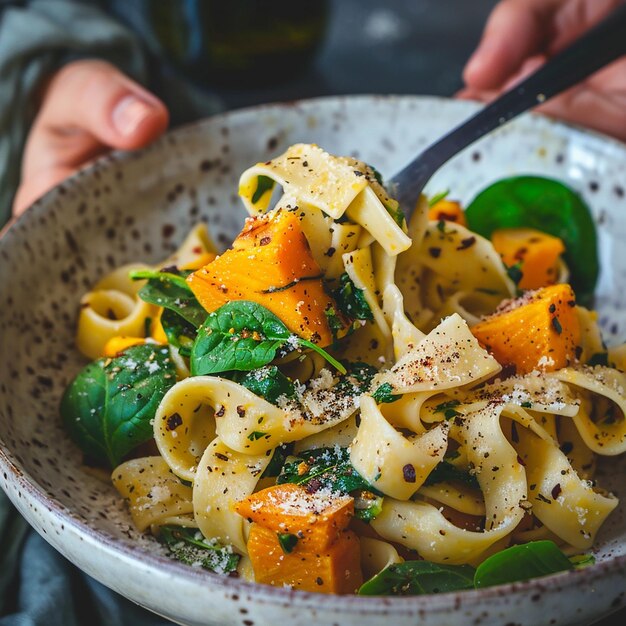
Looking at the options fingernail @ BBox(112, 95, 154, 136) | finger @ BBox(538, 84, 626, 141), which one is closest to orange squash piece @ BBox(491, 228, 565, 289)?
finger @ BBox(538, 84, 626, 141)

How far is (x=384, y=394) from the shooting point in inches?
93.8

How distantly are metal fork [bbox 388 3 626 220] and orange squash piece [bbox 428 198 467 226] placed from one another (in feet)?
0.66

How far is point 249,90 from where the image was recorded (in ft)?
17.5

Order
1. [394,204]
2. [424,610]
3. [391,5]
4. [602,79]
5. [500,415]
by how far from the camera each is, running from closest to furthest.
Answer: [424,610]
[500,415]
[394,204]
[602,79]
[391,5]

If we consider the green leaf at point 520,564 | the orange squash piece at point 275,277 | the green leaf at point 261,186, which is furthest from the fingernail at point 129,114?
the green leaf at point 520,564

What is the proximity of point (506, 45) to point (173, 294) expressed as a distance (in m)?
2.34

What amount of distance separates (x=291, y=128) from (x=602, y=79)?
1598mm

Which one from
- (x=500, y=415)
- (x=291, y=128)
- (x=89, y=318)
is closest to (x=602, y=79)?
(x=291, y=128)

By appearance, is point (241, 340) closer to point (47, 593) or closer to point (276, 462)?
point (276, 462)

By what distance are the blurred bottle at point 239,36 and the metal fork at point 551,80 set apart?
6.83 ft

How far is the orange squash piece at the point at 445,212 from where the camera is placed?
320 centimetres

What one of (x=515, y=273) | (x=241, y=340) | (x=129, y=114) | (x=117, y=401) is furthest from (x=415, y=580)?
(x=129, y=114)

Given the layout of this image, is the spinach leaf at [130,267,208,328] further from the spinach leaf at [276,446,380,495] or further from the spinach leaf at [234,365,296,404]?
the spinach leaf at [276,446,380,495]

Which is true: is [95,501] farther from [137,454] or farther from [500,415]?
[500,415]
